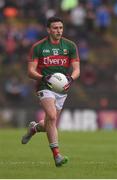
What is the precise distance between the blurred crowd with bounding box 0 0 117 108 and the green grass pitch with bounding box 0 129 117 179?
5.02 meters

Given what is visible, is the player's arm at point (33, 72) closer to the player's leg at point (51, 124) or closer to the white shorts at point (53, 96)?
the white shorts at point (53, 96)

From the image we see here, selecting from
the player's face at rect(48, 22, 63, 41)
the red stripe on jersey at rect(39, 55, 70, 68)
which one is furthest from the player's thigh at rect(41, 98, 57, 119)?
the player's face at rect(48, 22, 63, 41)

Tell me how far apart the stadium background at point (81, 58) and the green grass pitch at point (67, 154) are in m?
4.76

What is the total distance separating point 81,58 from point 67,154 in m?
12.9

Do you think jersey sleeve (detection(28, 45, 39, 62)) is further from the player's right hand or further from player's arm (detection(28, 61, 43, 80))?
the player's right hand

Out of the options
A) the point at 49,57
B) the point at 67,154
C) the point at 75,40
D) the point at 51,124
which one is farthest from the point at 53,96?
the point at 75,40

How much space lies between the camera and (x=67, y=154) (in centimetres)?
1478

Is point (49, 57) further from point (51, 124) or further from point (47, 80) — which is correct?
point (51, 124)

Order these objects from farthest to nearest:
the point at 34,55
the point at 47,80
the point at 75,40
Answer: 1. the point at 75,40
2. the point at 34,55
3. the point at 47,80

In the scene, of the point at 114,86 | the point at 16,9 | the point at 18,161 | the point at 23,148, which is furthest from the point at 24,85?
the point at 18,161

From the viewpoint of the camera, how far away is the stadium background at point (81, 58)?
25953mm

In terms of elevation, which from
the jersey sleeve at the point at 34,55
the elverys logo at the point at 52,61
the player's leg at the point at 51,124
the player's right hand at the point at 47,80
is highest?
the jersey sleeve at the point at 34,55

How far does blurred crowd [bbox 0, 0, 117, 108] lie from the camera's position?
26.1 metres

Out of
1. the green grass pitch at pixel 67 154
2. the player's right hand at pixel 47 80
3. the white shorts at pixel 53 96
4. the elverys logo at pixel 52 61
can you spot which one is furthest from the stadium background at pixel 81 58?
the player's right hand at pixel 47 80
